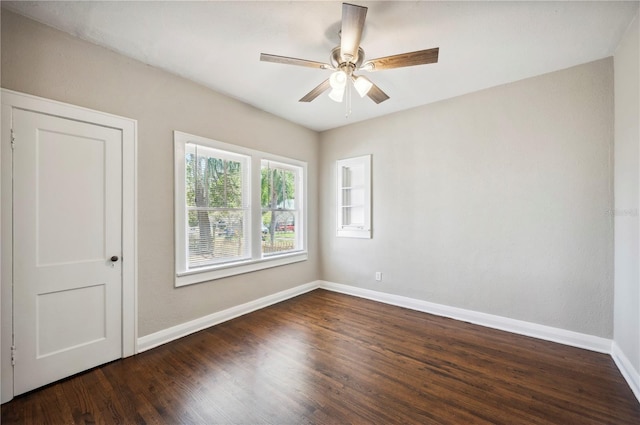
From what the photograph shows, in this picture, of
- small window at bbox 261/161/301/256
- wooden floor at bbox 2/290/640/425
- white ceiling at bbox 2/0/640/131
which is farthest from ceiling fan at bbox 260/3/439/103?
wooden floor at bbox 2/290/640/425

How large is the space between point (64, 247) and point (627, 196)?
463 cm

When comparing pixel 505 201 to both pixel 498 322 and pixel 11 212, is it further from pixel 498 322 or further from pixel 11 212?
pixel 11 212

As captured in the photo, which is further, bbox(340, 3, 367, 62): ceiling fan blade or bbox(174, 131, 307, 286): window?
bbox(174, 131, 307, 286): window

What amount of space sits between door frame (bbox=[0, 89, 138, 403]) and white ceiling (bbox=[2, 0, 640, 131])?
2.13ft

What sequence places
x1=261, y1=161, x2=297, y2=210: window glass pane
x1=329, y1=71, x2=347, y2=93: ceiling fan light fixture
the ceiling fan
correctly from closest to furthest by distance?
the ceiling fan
x1=329, y1=71, x2=347, y2=93: ceiling fan light fixture
x1=261, y1=161, x2=297, y2=210: window glass pane

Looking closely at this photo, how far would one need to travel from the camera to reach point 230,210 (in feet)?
11.2

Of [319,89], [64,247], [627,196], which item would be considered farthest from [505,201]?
[64,247]

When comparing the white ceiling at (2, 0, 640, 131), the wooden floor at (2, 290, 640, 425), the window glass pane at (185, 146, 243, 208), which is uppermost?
the white ceiling at (2, 0, 640, 131)

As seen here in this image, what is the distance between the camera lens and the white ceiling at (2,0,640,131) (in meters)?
1.91

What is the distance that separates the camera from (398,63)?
2059 mm

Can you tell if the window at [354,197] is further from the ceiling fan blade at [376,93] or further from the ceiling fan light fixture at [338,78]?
the ceiling fan light fixture at [338,78]

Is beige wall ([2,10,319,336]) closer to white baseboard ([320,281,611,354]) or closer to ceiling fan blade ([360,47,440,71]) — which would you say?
white baseboard ([320,281,611,354])

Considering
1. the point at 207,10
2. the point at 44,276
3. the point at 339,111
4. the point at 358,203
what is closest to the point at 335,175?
the point at 358,203

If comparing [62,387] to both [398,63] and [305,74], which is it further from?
[398,63]
